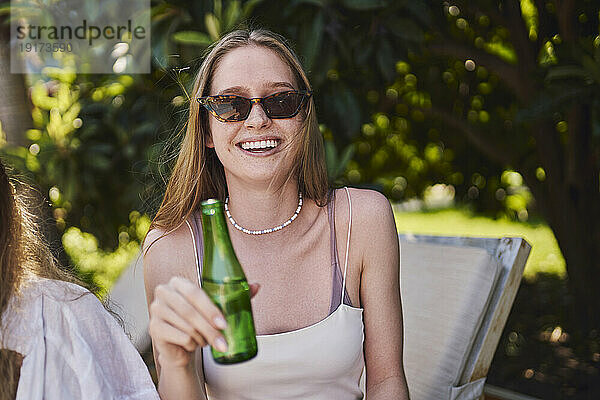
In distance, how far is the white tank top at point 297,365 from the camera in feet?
6.05

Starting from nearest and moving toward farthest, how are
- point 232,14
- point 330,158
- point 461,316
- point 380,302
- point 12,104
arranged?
point 380,302, point 461,316, point 232,14, point 330,158, point 12,104

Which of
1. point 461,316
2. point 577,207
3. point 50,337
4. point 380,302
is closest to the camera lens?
point 50,337

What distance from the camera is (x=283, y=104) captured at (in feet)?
5.88

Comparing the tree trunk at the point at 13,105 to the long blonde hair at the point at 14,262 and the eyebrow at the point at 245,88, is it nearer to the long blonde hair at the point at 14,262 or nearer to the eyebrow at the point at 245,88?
the eyebrow at the point at 245,88

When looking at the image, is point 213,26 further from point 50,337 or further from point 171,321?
point 171,321

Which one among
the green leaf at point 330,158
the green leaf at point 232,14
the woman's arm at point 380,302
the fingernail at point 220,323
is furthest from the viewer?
the green leaf at point 330,158

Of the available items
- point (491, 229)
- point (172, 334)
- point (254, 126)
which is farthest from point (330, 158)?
point (491, 229)

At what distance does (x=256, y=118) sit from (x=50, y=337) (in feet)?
2.50

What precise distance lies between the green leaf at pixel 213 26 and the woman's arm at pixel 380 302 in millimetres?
1142

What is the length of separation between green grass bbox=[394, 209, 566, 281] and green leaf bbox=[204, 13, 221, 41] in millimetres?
4368

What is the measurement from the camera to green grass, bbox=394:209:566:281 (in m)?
7.00

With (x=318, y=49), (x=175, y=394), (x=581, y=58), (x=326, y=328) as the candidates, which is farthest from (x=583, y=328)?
(x=175, y=394)

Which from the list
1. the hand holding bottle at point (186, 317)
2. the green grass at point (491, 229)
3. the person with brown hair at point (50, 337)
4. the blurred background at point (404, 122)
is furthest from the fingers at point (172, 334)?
the green grass at point (491, 229)

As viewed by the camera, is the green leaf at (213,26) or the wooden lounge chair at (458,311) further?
the green leaf at (213,26)
